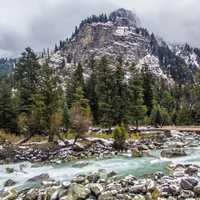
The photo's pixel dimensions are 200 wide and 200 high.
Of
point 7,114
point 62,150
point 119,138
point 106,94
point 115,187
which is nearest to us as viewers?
point 115,187

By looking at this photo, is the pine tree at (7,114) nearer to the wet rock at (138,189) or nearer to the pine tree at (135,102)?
the pine tree at (135,102)

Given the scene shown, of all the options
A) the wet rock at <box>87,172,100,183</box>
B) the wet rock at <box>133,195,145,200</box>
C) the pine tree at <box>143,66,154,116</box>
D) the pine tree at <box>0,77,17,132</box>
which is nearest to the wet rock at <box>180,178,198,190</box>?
the wet rock at <box>133,195,145,200</box>

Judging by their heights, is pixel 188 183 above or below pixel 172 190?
above

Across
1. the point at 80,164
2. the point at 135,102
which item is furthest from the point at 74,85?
the point at 80,164

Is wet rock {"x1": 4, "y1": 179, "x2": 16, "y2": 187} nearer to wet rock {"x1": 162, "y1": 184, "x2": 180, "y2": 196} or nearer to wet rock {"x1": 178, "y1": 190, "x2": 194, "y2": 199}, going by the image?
wet rock {"x1": 162, "y1": 184, "x2": 180, "y2": 196}

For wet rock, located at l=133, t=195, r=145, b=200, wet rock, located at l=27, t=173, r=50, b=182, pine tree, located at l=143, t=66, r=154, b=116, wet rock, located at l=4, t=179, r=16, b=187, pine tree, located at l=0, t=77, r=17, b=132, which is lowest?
wet rock, located at l=4, t=179, r=16, b=187

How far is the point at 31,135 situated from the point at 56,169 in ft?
69.1

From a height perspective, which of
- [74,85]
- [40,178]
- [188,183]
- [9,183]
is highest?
[74,85]

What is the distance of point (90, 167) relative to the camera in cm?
3597

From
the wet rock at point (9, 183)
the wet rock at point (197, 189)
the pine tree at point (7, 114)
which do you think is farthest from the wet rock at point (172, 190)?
the pine tree at point (7, 114)

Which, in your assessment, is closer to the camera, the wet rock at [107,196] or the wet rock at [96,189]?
the wet rock at [107,196]

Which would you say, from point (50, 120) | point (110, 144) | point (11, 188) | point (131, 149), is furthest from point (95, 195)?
point (50, 120)

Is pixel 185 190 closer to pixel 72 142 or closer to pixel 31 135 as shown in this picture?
pixel 72 142

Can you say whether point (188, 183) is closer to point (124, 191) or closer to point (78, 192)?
point (124, 191)
